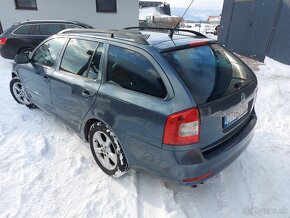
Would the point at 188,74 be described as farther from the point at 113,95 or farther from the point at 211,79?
the point at 113,95

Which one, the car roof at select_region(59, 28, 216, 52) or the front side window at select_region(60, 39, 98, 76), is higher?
the car roof at select_region(59, 28, 216, 52)

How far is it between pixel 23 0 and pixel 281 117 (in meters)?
13.8

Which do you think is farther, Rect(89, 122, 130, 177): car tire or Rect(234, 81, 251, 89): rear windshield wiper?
Rect(89, 122, 130, 177): car tire

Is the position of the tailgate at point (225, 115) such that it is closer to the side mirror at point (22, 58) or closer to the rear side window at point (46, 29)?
the side mirror at point (22, 58)

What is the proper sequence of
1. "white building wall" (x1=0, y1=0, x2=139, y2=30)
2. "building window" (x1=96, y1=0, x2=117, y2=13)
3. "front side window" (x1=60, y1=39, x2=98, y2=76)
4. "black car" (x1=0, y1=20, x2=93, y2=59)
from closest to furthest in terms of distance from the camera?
"front side window" (x1=60, y1=39, x2=98, y2=76) < "black car" (x1=0, y1=20, x2=93, y2=59) < "white building wall" (x1=0, y1=0, x2=139, y2=30) < "building window" (x1=96, y1=0, x2=117, y2=13)

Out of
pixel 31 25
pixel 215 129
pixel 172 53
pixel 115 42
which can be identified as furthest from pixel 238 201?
pixel 31 25

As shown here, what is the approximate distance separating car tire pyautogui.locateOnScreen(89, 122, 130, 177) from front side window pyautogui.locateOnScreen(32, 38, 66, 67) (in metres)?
1.33

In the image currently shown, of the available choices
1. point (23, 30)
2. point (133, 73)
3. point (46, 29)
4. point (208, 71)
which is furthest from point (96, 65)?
point (23, 30)

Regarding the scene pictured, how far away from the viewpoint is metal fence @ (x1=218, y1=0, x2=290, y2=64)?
8.38m

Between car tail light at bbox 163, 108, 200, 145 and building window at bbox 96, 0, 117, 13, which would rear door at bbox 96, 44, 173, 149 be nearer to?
car tail light at bbox 163, 108, 200, 145

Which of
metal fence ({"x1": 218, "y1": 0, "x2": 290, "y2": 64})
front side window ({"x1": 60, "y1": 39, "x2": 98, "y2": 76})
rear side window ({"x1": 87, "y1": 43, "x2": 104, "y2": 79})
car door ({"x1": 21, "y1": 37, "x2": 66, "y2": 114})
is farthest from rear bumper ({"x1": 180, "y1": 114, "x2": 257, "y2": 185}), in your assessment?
metal fence ({"x1": 218, "y1": 0, "x2": 290, "y2": 64})

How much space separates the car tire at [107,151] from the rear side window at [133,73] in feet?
2.01

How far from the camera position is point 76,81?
9.11 feet

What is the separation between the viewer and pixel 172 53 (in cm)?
214
